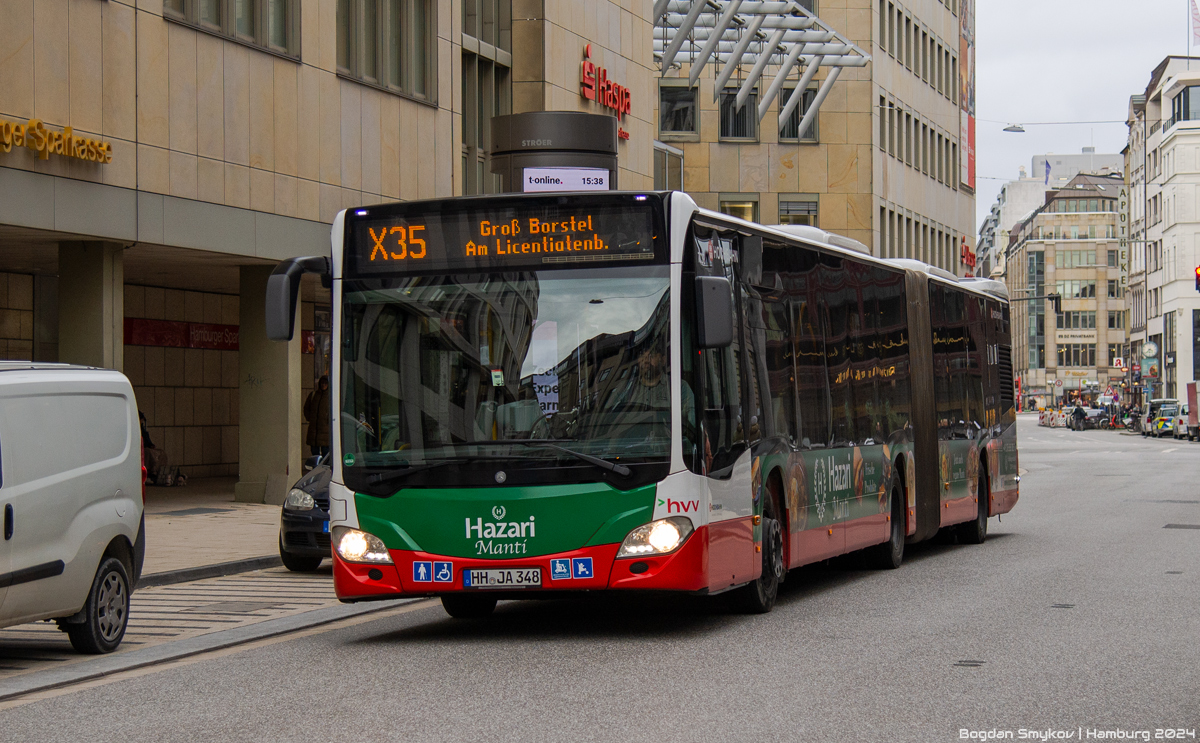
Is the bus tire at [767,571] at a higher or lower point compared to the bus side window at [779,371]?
lower

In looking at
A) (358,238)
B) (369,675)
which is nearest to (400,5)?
(358,238)

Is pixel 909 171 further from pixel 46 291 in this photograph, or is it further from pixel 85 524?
pixel 85 524

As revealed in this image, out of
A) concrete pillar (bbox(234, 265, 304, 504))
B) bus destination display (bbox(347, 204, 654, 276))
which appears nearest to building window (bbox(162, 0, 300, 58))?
concrete pillar (bbox(234, 265, 304, 504))

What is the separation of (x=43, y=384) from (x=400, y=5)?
18.6 metres

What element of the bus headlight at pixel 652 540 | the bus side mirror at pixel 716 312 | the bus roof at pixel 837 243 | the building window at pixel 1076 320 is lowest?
the bus headlight at pixel 652 540

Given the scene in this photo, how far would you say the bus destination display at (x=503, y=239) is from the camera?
10.7 metres

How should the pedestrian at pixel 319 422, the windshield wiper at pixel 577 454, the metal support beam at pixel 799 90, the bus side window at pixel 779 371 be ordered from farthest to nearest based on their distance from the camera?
1. the metal support beam at pixel 799 90
2. the pedestrian at pixel 319 422
3. the bus side window at pixel 779 371
4. the windshield wiper at pixel 577 454

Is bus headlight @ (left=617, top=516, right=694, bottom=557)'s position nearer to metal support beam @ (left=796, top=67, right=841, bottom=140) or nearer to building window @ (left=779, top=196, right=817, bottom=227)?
metal support beam @ (left=796, top=67, right=841, bottom=140)

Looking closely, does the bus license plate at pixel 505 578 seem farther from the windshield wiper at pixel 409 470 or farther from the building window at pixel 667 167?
the building window at pixel 667 167

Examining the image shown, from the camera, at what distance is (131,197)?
21172 millimetres

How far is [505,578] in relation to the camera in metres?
10.5

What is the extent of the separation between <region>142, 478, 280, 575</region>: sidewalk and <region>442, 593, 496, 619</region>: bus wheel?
4322mm

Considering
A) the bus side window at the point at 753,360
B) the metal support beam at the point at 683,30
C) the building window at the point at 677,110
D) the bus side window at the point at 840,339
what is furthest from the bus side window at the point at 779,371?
the building window at the point at 677,110

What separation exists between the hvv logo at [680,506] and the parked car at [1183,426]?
2805 inches
